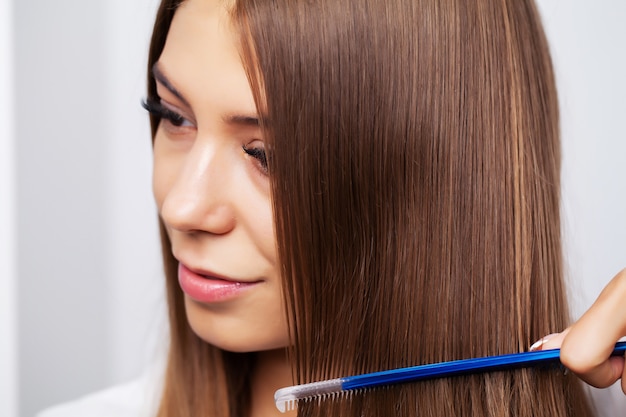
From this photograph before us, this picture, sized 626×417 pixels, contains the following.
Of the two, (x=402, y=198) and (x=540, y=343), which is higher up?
(x=402, y=198)

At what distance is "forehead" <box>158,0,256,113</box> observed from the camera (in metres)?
0.81

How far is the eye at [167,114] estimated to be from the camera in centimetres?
93

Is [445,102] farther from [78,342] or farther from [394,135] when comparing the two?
[78,342]

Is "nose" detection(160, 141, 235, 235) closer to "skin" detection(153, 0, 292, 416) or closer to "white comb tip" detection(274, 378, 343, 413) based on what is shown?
"skin" detection(153, 0, 292, 416)

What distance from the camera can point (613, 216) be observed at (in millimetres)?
1314

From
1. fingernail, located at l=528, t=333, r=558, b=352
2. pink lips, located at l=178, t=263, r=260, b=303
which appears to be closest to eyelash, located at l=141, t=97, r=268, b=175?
pink lips, located at l=178, t=263, r=260, b=303

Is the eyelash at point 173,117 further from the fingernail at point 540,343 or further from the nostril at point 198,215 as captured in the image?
the fingernail at point 540,343

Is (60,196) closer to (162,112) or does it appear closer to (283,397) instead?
(162,112)

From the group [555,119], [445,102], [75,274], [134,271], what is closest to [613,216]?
[555,119]

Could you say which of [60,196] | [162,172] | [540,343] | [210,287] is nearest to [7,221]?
[60,196]

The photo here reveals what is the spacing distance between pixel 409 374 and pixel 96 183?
3.01ft

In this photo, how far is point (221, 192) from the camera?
0.84 metres

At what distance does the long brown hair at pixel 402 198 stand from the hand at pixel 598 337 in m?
0.12

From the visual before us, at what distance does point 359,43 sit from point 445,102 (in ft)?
0.40
